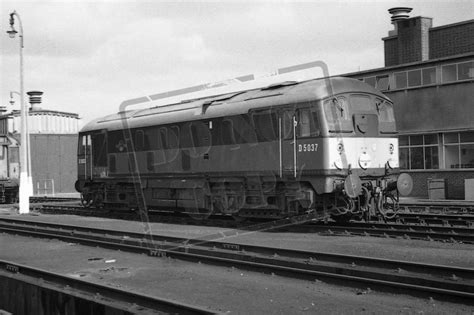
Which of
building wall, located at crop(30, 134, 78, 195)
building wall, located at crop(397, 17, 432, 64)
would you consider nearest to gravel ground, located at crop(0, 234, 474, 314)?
building wall, located at crop(397, 17, 432, 64)

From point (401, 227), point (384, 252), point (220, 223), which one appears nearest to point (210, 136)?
point (220, 223)

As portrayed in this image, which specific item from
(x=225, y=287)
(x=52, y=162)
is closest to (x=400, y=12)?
(x=52, y=162)

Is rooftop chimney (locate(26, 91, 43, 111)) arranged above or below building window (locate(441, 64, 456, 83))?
above

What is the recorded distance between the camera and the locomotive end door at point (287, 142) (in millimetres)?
15766

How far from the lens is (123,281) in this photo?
10445mm

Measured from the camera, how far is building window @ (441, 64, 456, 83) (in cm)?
2847

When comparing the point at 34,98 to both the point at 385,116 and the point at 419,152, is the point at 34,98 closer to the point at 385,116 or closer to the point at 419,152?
the point at 419,152

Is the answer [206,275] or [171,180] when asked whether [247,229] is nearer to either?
[171,180]

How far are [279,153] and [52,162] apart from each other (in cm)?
3371

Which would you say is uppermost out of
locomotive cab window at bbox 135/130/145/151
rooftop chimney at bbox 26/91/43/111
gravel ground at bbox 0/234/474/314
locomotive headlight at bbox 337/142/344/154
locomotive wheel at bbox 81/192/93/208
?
rooftop chimney at bbox 26/91/43/111

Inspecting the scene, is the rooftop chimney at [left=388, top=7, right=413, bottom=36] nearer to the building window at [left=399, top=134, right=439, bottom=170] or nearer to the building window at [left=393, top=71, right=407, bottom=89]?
the building window at [left=393, top=71, right=407, bottom=89]

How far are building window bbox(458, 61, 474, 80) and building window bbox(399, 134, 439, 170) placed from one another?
324 centimetres

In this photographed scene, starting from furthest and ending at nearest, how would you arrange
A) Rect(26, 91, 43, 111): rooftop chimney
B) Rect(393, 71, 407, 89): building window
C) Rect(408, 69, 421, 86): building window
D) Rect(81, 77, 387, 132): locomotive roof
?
Rect(26, 91, 43, 111): rooftop chimney, Rect(393, 71, 407, 89): building window, Rect(408, 69, 421, 86): building window, Rect(81, 77, 387, 132): locomotive roof

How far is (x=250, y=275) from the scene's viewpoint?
34.8 feet
